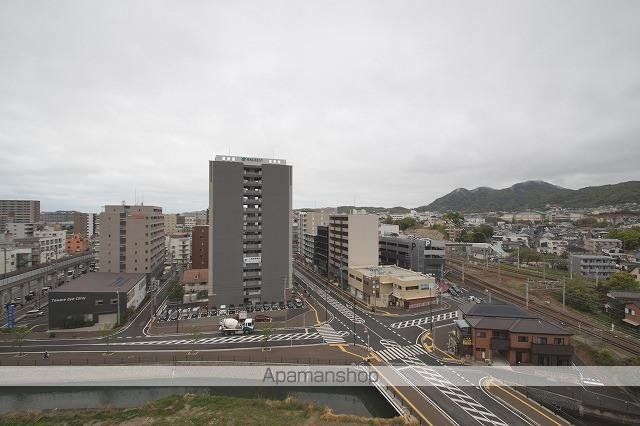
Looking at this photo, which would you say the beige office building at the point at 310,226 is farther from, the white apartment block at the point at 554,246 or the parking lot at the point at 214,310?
the white apartment block at the point at 554,246

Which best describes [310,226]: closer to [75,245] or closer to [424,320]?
[424,320]

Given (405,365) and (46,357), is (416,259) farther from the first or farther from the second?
(46,357)

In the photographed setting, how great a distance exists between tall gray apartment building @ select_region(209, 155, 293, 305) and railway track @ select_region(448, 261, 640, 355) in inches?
1317

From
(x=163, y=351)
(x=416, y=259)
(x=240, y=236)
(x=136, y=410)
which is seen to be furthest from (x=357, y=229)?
(x=136, y=410)

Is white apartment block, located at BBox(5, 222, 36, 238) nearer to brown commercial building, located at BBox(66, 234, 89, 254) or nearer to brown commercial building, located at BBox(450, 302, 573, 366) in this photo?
brown commercial building, located at BBox(66, 234, 89, 254)

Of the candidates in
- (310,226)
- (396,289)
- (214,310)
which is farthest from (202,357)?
(310,226)

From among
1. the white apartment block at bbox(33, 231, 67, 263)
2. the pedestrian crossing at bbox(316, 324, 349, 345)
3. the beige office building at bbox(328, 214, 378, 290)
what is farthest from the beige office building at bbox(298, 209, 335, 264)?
the white apartment block at bbox(33, 231, 67, 263)

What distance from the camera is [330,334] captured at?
111 ft

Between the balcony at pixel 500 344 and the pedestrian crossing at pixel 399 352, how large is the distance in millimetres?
5786

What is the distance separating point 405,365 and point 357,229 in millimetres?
29191

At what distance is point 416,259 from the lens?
57.2 m

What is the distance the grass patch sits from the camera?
786 inches

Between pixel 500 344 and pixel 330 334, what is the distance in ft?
51.9

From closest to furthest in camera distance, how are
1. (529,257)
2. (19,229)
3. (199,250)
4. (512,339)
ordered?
(512,339), (199,250), (529,257), (19,229)
